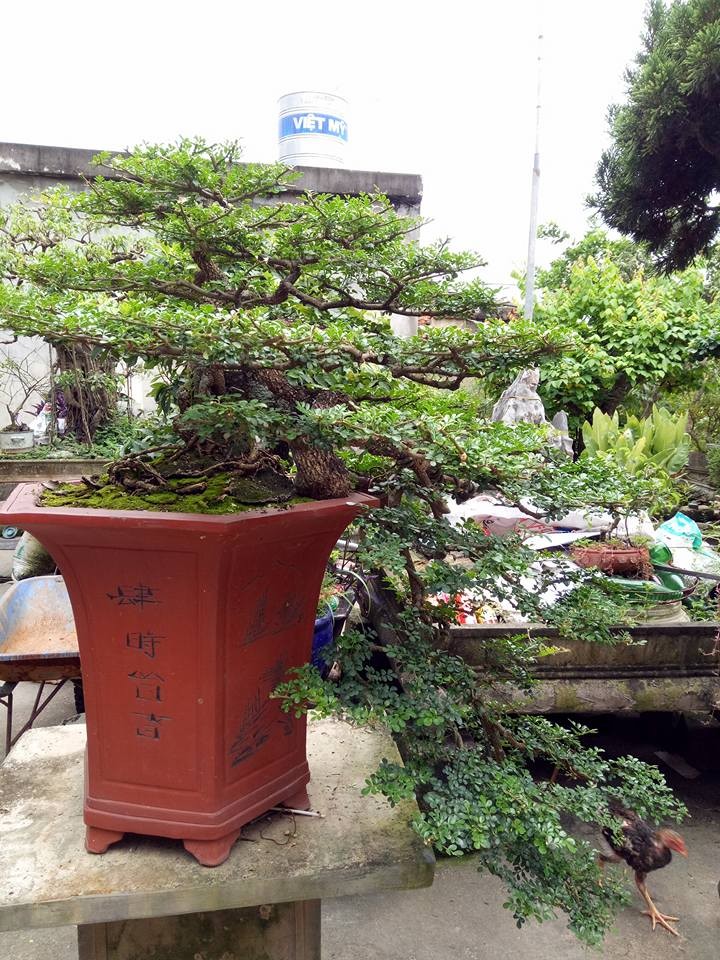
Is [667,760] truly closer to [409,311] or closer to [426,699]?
[426,699]

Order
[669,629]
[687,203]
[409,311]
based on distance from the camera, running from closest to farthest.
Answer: [409,311], [669,629], [687,203]

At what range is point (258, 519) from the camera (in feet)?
4.05

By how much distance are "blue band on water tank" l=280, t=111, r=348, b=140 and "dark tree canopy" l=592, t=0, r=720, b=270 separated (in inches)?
85.0

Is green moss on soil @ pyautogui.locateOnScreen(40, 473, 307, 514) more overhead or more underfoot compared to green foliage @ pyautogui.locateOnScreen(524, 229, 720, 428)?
more underfoot

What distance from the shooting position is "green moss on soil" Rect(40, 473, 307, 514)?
1.30 m

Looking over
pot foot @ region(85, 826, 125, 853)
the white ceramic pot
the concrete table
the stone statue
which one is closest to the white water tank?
the stone statue

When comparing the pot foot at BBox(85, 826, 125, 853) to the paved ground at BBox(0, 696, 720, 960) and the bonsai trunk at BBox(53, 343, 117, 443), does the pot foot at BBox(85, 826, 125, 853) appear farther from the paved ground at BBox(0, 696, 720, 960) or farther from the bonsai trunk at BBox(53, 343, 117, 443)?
the bonsai trunk at BBox(53, 343, 117, 443)

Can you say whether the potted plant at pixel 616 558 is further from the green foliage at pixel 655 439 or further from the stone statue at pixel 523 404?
the stone statue at pixel 523 404

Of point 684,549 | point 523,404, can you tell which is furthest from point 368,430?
point 523,404

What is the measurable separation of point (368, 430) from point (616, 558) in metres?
2.22

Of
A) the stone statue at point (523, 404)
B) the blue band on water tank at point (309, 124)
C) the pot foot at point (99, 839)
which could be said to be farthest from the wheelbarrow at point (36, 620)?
the stone statue at point (523, 404)

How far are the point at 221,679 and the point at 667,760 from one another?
116 inches

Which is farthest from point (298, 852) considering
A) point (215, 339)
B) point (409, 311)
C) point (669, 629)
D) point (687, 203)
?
point (687, 203)

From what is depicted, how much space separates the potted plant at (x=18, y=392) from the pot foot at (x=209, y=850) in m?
6.69
